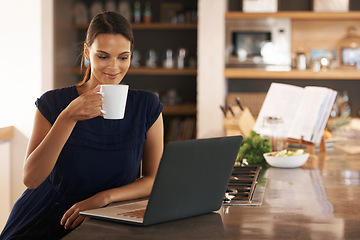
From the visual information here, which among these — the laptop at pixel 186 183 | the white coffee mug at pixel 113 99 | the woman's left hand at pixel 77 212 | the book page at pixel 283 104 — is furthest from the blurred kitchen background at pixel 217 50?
the laptop at pixel 186 183

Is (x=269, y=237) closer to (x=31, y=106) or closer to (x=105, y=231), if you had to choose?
(x=105, y=231)

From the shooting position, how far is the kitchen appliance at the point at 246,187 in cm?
143

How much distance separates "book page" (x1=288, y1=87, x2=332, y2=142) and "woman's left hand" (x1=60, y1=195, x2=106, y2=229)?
1.39 metres

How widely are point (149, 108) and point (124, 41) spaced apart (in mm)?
257

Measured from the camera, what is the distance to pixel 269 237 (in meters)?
1.10

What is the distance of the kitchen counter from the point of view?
1.11 meters

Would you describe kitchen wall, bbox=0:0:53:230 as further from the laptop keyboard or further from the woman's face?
the laptop keyboard

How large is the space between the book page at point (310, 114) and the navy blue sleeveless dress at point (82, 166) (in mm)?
1113

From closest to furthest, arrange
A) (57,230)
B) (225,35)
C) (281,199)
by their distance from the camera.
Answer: (281,199)
(57,230)
(225,35)

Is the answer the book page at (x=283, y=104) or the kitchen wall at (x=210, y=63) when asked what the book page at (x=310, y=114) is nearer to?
the book page at (x=283, y=104)

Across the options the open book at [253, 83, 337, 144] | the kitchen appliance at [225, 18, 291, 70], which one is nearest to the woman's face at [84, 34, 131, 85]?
the open book at [253, 83, 337, 144]

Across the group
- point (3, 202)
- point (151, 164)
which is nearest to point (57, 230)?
point (151, 164)

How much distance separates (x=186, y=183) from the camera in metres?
1.18

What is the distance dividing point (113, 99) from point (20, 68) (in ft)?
8.14
